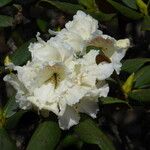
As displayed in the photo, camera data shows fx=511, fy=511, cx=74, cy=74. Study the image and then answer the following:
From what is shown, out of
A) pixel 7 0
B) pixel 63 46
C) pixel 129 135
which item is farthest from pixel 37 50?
pixel 129 135

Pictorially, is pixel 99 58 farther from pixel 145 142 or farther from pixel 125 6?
pixel 145 142

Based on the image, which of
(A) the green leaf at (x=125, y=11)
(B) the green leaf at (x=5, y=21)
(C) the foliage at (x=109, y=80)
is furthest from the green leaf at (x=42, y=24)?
(A) the green leaf at (x=125, y=11)

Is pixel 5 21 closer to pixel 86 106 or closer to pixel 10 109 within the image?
pixel 10 109

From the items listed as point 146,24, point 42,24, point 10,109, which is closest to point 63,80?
point 10,109

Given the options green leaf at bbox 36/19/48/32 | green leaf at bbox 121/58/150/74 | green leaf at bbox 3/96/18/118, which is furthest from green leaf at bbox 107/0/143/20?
green leaf at bbox 3/96/18/118

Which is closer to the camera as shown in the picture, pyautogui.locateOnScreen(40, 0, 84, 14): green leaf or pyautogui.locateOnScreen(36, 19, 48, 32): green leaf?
pyautogui.locateOnScreen(40, 0, 84, 14): green leaf

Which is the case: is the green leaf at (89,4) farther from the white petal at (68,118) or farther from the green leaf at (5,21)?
the white petal at (68,118)

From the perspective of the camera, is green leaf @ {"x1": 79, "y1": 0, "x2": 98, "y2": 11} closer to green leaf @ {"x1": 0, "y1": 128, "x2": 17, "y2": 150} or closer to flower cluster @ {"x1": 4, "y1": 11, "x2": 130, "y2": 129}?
flower cluster @ {"x1": 4, "y1": 11, "x2": 130, "y2": 129}
